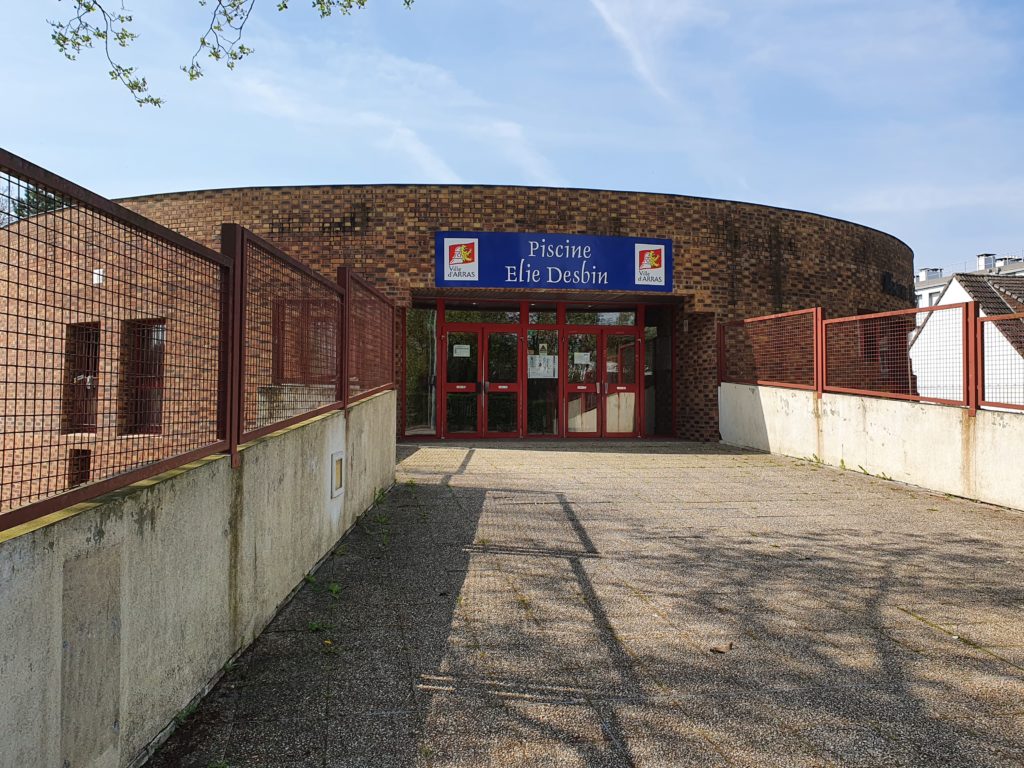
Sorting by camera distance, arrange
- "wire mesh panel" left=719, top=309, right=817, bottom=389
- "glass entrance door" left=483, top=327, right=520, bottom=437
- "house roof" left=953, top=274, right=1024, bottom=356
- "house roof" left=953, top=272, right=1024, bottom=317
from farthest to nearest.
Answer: "house roof" left=953, top=272, right=1024, bottom=317
"house roof" left=953, top=274, right=1024, bottom=356
"glass entrance door" left=483, top=327, right=520, bottom=437
"wire mesh panel" left=719, top=309, right=817, bottom=389

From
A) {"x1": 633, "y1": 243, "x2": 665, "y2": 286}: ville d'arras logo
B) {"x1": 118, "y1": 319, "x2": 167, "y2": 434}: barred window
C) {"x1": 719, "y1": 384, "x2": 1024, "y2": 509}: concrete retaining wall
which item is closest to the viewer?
{"x1": 118, "y1": 319, "x2": 167, "y2": 434}: barred window

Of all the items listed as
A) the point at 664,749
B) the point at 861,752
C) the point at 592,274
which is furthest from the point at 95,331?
the point at 592,274

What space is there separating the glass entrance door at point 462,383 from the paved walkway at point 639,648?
7939 mm

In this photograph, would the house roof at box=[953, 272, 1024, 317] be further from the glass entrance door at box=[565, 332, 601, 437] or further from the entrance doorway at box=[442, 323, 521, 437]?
the entrance doorway at box=[442, 323, 521, 437]

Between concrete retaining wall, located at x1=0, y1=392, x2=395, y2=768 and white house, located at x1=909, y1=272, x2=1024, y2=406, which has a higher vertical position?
white house, located at x1=909, y1=272, x2=1024, y2=406

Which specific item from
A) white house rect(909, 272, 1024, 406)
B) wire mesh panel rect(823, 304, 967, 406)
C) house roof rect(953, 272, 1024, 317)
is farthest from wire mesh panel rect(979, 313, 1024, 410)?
house roof rect(953, 272, 1024, 317)

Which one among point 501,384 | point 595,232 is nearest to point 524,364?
point 501,384

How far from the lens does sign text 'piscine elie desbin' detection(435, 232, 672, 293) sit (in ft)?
43.9

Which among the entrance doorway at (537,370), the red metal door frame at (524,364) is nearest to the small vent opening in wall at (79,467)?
the entrance doorway at (537,370)

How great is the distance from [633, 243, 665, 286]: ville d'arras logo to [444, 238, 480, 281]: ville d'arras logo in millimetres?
3046

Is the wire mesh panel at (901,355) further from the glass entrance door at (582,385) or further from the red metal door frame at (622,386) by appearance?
the glass entrance door at (582,385)

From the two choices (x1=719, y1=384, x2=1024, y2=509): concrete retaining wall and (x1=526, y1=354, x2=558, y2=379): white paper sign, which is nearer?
(x1=719, y1=384, x2=1024, y2=509): concrete retaining wall

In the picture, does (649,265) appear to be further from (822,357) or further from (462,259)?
(822,357)

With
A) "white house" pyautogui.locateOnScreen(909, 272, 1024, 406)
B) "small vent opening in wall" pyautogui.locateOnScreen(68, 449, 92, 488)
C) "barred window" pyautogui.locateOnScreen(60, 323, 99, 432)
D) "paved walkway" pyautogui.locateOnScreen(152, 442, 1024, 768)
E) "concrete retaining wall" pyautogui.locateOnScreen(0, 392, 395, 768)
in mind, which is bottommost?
"paved walkway" pyautogui.locateOnScreen(152, 442, 1024, 768)
